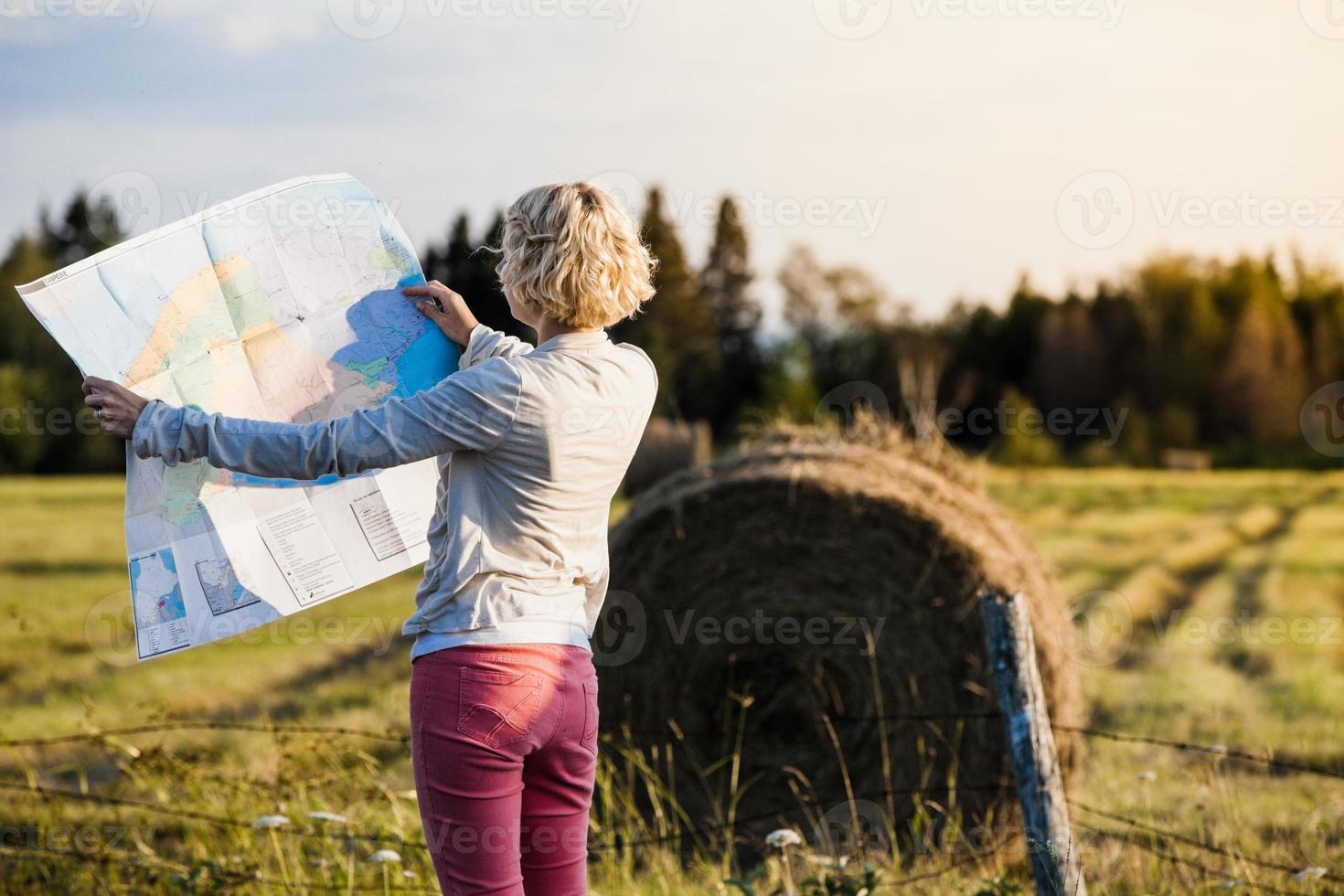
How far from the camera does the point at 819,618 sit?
4859 millimetres

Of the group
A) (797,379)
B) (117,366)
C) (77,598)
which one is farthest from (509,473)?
(797,379)

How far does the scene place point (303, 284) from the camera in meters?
2.60

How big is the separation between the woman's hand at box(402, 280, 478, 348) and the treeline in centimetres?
2549

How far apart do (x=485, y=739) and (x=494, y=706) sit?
0.05m

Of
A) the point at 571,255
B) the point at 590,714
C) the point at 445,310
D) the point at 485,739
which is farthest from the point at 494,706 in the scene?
the point at 445,310

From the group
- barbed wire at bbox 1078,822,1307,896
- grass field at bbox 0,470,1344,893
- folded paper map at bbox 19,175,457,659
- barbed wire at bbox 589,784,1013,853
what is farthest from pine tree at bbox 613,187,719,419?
folded paper map at bbox 19,175,457,659

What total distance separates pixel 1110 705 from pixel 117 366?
5555 mm

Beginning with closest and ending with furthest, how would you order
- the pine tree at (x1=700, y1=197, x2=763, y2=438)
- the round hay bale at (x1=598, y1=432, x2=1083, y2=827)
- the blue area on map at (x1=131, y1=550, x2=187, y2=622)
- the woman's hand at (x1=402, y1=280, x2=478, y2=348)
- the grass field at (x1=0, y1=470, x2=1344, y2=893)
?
the blue area on map at (x1=131, y1=550, x2=187, y2=622) < the woman's hand at (x1=402, y1=280, x2=478, y2=348) < the grass field at (x1=0, y1=470, x2=1344, y2=893) < the round hay bale at (x1=598, y1=432, x2=1083, y2=827) < the pine tree at (x1=700, y1=197, x2=763, y2=438)

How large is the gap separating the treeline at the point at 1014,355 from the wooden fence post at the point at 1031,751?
A: 24700 millimetres

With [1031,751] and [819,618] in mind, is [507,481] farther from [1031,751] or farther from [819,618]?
[819,618]

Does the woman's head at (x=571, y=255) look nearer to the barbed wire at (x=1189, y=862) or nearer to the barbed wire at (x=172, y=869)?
the barbed wire at (x=172, y=869)

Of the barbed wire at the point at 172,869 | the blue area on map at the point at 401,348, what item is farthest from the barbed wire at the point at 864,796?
the blue area on map at the point at 401,348

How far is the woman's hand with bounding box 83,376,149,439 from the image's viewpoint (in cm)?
217

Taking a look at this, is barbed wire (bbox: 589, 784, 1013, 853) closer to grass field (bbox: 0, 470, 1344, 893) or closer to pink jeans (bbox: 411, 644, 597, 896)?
grass field (bbox: 0, 470, 1344, 893)
